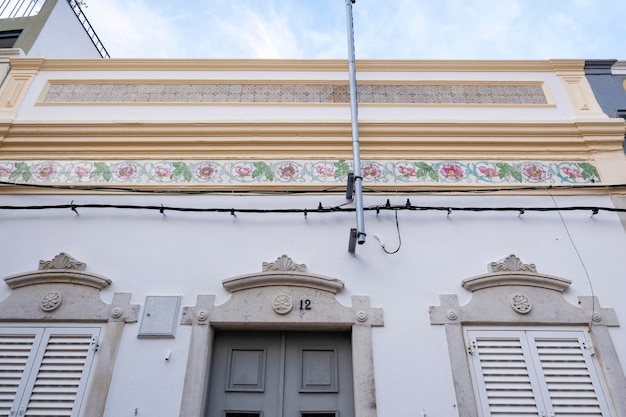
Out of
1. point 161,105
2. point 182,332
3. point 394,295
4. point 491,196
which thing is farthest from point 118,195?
point 491,196

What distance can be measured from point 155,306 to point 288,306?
117cm

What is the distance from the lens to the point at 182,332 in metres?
4.14

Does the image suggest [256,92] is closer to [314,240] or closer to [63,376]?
[314,240]

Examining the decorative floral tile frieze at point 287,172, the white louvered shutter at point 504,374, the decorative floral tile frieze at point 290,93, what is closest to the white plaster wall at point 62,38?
the decorative floral tile frieze at point 290,93

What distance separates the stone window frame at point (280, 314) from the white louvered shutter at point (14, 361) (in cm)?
130

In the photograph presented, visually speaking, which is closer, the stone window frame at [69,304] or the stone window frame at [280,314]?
the stone window frame at [280,314]

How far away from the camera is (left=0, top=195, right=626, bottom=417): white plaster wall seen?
4.07 meters

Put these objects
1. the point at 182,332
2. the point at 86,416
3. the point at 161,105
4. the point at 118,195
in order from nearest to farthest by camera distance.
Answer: the point at 86,416
the point at 182,332
the point at 118,195
the point at 161,105

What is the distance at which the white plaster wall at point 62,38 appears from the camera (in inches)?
270

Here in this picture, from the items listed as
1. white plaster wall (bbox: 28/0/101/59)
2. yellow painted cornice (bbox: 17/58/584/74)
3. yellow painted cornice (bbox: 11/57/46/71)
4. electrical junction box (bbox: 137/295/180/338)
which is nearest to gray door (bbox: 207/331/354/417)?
electrical junction box (bbox: 137/295/180/338)

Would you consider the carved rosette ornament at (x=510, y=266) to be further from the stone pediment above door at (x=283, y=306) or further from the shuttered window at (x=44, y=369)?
the shuttered window at (x=44, y=369)

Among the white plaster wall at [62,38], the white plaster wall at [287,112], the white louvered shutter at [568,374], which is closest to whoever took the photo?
the white louvered shutter at [568,374]

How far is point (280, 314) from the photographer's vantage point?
420 centimetres

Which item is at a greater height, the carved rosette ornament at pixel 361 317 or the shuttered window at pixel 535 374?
the carved rosette ornament at pixel 361 317
